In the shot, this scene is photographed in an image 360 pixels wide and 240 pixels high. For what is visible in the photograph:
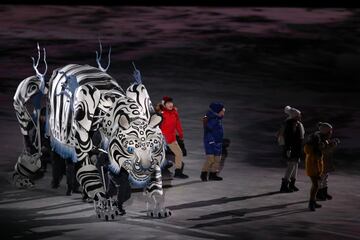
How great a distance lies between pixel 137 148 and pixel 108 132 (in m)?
0.72

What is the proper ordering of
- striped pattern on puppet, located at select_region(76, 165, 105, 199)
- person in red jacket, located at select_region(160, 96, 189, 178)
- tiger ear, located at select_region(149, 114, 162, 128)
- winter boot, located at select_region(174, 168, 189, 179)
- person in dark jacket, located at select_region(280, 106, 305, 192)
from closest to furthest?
tiger ear, located at select_region(149, 114, 162, 128), striped pattern on puppet, located at select_region(76, 165, 105, 199), person in dark jacket, located at select_region(280, 106, 305, 192), person in red jacket, located at select_region(160, 96, 189, 178), winter boot, located at select_region(174, 168, 189, 179)

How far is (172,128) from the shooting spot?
66.5 ft

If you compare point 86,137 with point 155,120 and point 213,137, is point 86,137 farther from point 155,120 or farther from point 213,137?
point 213,137

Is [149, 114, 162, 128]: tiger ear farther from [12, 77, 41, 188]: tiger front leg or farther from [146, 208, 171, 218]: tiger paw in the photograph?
[12, 77, 41, 188]: tiger front leg

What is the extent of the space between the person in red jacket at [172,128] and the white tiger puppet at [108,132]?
1814 mm

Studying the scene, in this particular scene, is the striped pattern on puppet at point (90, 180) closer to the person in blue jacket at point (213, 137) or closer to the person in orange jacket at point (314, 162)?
the person in blue jacket at point (213, 137)

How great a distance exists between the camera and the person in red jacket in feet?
66.1

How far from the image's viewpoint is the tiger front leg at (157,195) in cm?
1766

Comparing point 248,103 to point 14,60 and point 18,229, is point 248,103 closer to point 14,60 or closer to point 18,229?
point 14,60

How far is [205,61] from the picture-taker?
30812 mm

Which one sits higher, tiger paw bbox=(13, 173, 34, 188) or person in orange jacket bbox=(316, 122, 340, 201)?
person in orange jacket bbox=(316, 122, 340, 201)

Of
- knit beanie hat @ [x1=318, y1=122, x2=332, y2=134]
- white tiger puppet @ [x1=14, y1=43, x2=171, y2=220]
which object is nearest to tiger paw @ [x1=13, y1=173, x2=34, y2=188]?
white tiger puppet @ [x1=14, y1=43, x2=171, y2=220]

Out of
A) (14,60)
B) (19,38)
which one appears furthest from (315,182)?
(19,38)

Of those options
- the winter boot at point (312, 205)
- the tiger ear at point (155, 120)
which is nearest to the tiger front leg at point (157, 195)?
the tiger ear at point (155, 120)
